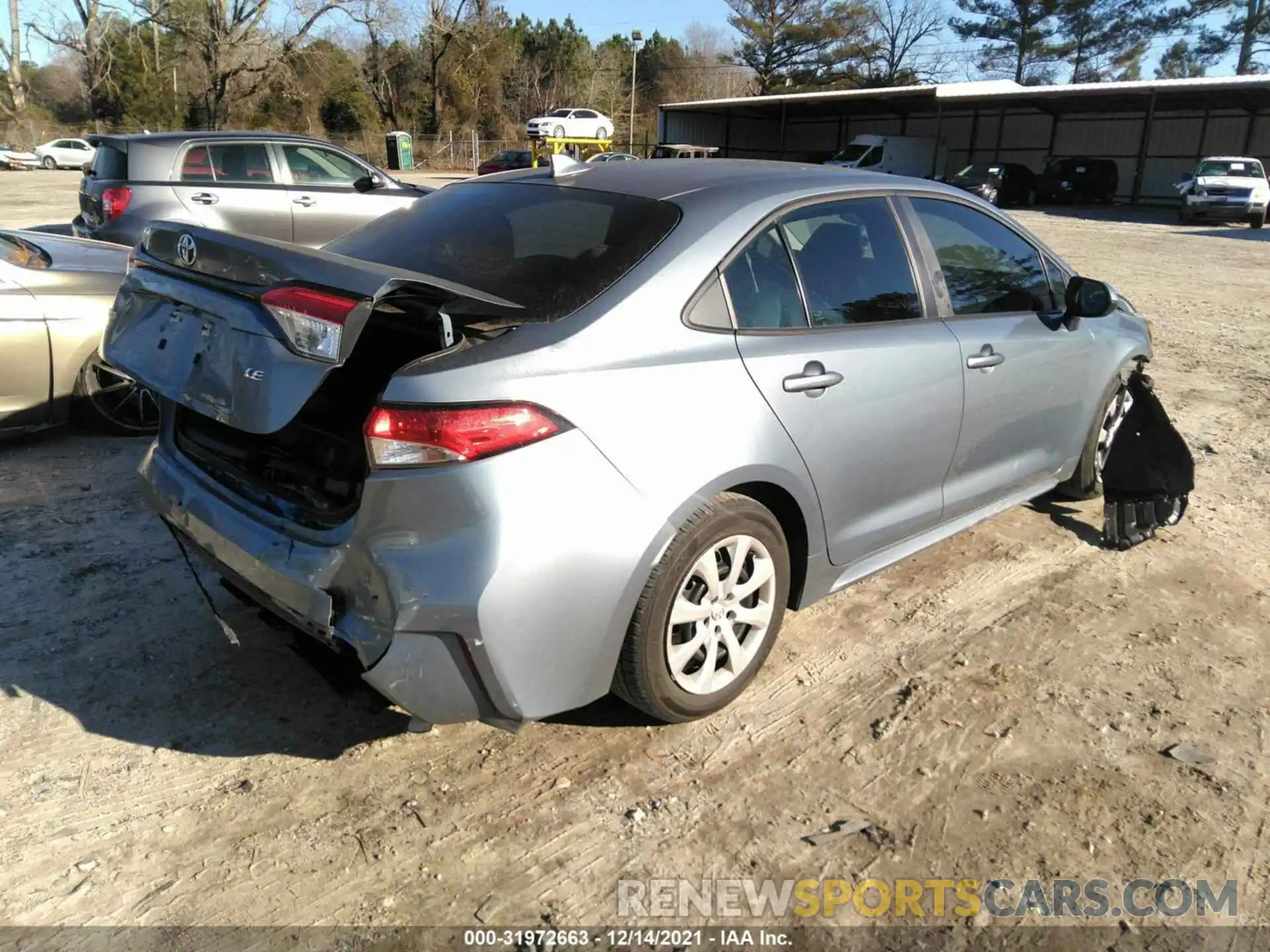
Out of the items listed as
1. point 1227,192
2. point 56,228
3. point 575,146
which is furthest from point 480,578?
point 575,146

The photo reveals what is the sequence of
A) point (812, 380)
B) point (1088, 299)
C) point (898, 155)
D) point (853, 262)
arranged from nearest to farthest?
point (812, 380) < point (853, 262) < point (1088, 299) < point (898, 155)

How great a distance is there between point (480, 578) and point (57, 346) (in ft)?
13.3

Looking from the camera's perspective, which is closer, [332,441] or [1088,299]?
[332,441]

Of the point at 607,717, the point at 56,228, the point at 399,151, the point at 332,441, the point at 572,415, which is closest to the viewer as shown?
the point at 572,415

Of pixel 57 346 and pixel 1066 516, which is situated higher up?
pixel 57 346

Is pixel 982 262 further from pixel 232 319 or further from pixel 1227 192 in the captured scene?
pixel 1227 192

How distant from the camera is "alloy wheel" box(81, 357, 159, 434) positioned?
5.28 m

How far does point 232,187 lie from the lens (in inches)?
380

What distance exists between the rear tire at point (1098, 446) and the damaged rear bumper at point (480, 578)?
118 inches

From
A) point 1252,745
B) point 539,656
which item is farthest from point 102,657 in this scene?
point 1252,745

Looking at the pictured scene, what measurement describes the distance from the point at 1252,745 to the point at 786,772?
4.99 feet

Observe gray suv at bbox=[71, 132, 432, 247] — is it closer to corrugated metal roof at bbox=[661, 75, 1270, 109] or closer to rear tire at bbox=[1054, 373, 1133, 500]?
rear tire at bbox=[1054, 373, 1133, 500]

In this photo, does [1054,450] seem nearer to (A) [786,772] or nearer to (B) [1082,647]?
(B) [1082,647]

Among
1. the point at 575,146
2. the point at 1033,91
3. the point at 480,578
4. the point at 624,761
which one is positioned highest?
the point at 1033,91
